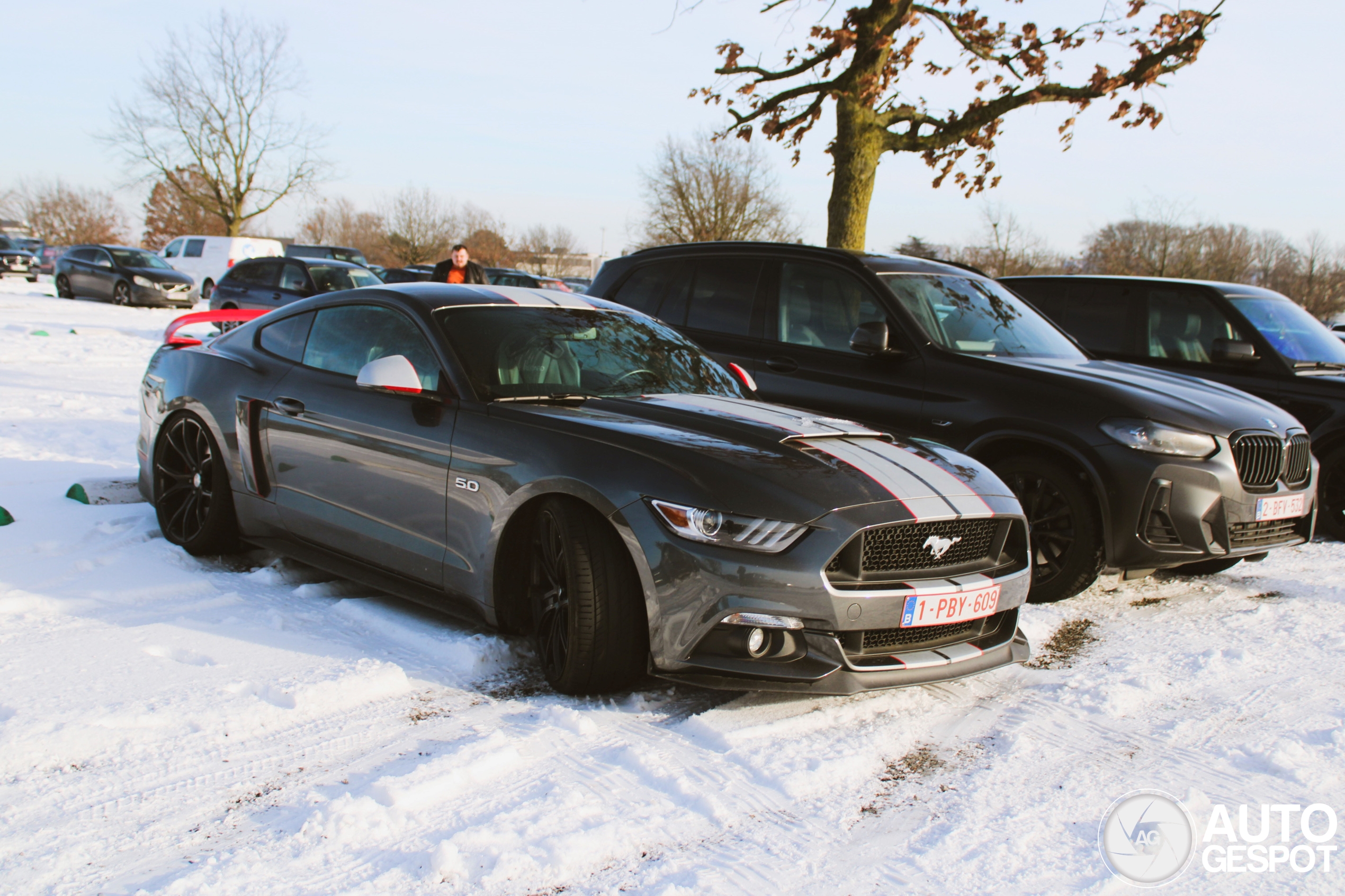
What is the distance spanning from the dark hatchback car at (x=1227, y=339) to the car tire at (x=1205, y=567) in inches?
67.6

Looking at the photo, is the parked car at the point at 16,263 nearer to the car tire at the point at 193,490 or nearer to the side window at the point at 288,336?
the car tire at the point at 193,490

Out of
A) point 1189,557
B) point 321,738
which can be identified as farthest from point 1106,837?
point 1189,557

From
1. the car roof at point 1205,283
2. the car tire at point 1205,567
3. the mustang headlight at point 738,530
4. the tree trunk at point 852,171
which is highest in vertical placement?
the tree trunk at point 852,171

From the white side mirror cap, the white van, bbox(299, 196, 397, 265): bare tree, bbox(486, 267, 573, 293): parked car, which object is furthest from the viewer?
bbox(299, 196, 397, 265): bare tree

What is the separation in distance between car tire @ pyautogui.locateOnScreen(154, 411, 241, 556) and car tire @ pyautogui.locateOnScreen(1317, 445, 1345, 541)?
22.9 feet

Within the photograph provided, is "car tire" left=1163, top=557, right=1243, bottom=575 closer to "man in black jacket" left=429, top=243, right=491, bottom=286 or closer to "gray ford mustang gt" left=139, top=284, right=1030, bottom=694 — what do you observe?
"gray ford mustang gt" left=139, top=284, right=1030, bottom=694

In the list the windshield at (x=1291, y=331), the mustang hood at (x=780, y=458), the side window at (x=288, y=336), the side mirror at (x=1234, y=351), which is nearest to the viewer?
the mustang hood at (x=780, y=458)

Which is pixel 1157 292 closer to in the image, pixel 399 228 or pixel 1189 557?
pixel 1189 557

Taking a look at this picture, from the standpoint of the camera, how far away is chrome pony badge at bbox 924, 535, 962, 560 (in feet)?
10.9

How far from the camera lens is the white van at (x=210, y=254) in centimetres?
2650

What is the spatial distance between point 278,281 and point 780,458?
15.9m

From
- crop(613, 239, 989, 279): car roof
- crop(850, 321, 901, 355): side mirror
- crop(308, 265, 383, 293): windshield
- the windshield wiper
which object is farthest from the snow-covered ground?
crop(308, 265, 383, 293): windshield

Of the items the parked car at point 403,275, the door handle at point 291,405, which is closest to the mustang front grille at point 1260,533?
the door handle at point 291,405

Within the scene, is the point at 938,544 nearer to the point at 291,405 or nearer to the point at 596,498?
the point at 596,498
